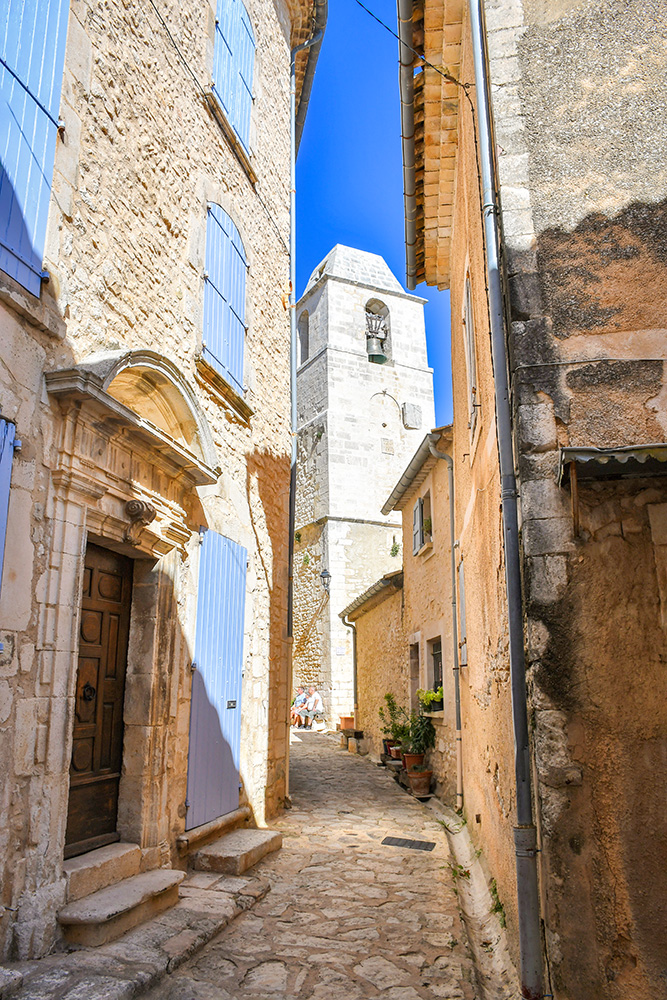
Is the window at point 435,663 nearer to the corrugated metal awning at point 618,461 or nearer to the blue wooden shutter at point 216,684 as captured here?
the blue wooden shutter at point 216,684

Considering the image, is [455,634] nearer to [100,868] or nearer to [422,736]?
[422,736]

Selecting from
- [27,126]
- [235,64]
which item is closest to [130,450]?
[27,126]

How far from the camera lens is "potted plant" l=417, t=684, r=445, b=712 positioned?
876 cm

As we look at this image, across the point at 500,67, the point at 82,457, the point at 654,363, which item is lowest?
the point at 82,457

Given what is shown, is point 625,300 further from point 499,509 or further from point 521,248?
point 499,509

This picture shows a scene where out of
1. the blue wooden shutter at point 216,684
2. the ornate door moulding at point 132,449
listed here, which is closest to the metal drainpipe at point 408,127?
the ornate door moulding at point 132,449

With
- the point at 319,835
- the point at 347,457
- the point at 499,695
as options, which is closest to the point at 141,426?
the point at 499,695

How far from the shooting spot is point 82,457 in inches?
145

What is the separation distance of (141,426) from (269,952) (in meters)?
2.94

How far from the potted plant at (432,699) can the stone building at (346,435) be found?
9568 millimetres

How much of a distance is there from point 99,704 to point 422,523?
6583 millimetres

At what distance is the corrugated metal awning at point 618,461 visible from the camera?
2.66m

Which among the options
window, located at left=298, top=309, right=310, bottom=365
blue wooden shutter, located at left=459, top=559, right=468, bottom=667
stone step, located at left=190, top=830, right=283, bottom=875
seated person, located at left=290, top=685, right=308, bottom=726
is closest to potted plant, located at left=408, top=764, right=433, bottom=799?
blue wooden shutter, located at left=459, top=559, right=468, bottom=667

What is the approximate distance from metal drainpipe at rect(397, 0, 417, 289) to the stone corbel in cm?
399
